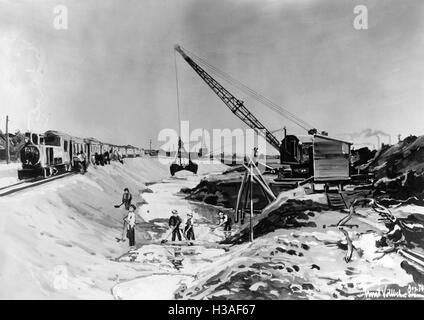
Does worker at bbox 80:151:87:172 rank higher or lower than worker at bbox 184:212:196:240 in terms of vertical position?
higher

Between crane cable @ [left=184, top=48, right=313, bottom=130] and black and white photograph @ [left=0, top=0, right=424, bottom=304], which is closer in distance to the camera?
black and white photograph @ [left=0, top=0, right=424, bottom=304]

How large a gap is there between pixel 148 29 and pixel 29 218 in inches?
83.4

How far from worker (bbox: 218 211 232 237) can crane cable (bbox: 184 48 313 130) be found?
1179 millimetres

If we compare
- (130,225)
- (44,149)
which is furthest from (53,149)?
(130,225)

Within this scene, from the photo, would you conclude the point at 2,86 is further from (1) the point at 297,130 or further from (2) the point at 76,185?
(1) the point at 297,130

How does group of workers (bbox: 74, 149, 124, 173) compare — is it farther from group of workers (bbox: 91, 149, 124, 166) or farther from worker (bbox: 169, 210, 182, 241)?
worker (bbox: 169, 210, 182, 241)

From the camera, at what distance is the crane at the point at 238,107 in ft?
11.7

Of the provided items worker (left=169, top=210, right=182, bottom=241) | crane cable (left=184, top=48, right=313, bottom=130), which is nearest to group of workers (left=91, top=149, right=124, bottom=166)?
worker (left=169, top=210, right=182, bottom=241)

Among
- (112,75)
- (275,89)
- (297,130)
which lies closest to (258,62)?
(275,89)

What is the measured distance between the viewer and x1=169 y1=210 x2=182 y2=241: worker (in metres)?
3.47

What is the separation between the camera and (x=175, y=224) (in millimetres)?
3488
